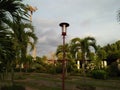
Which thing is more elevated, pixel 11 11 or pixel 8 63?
pixel 11 11

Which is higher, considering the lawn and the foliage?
the foliage

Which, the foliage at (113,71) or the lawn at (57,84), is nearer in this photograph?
the lawn at (57,84)

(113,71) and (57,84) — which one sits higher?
(113,71)

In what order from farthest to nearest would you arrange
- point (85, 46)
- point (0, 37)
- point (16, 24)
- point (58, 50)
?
1. point (58, 50)
2. point (85, 46)
3. point (0, 37)
4. point (16, 24)

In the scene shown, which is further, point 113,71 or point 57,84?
point 113,71

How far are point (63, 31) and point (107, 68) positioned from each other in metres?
27.3

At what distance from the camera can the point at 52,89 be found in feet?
76.3

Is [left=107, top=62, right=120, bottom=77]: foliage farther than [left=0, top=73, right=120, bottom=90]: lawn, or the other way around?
[left=107, top=62, right=120, bottom=77]: foliage

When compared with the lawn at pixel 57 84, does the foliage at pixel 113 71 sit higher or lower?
higher

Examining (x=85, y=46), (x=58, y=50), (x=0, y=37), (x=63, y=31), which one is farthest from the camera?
(x=58, y=50)

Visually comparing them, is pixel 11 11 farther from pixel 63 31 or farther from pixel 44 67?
pixel 44 67

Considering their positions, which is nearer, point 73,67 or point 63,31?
point 63,31

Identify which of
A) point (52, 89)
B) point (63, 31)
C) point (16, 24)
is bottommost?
point (52, 89)

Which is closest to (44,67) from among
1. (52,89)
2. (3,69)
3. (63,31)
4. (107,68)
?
(107,68)
